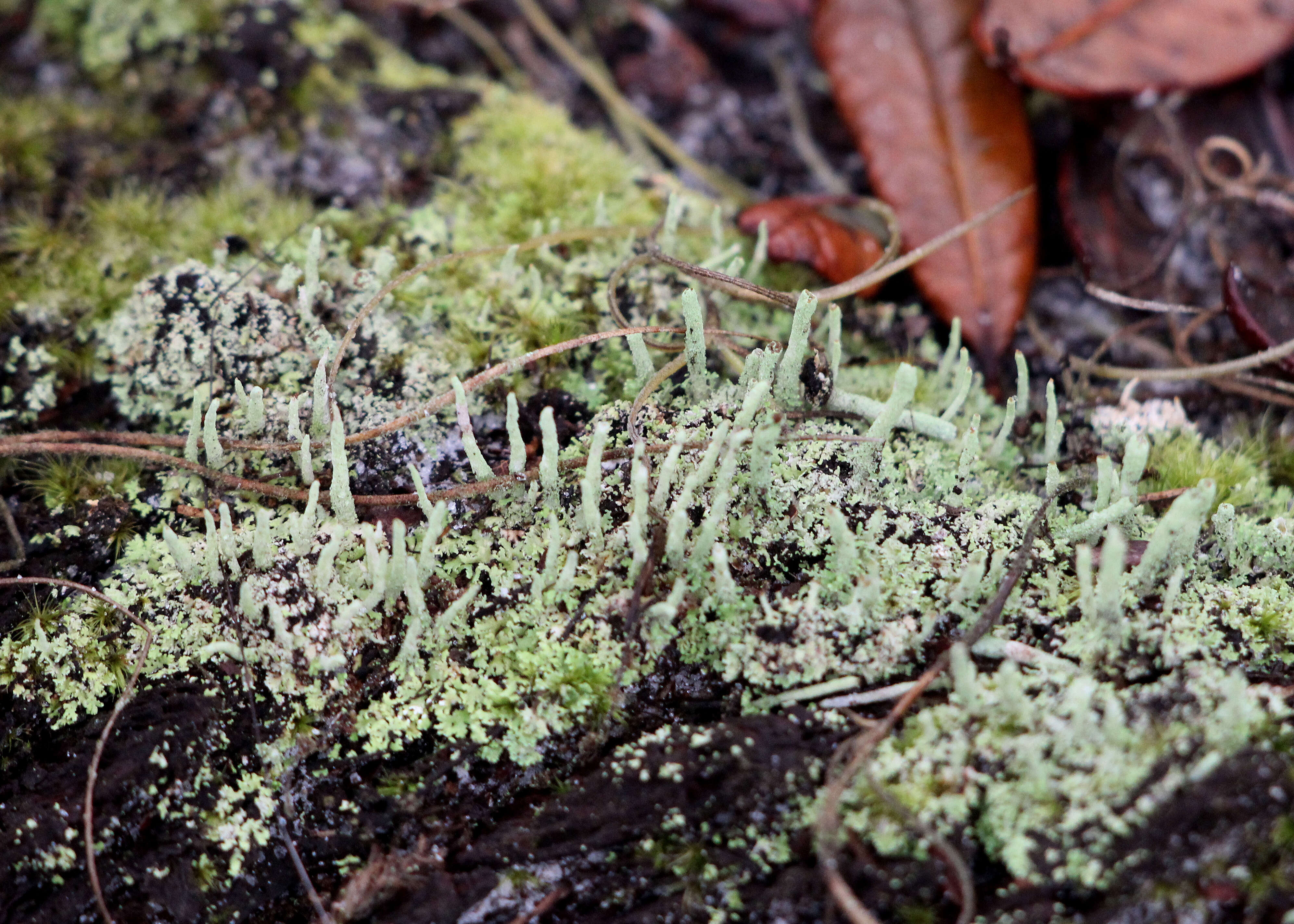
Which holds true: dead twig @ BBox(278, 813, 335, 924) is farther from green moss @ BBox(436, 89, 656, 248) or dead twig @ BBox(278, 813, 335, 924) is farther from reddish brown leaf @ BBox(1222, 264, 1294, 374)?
reddish brown leaf @ BBox(1222, 264, 1294, 374)

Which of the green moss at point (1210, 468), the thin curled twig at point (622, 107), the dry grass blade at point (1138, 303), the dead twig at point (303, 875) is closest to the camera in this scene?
the dead twig at point (303, 875)

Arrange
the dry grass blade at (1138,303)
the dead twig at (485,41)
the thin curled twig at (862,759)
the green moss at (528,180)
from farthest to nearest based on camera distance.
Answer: the dead twig at (485,41) → the green moss at (528,180) → the dry grass blade at (1138,303) → the thin curled twig at (862,759)

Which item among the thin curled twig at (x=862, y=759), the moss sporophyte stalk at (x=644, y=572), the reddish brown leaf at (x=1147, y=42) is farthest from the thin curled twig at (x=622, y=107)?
the thin curled twig at (x=862, y=759)

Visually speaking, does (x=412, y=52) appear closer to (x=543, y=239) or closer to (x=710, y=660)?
(x=543, y=239)

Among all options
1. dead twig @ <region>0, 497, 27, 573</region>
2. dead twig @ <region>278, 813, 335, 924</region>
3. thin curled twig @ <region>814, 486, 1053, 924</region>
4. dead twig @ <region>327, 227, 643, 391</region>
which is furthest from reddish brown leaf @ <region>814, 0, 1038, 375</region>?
dead twig @ <region>0, 497, 27, 573</region>

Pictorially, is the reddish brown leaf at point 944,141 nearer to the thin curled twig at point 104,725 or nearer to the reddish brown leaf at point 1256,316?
the reddish brown leaf at point 1256,316

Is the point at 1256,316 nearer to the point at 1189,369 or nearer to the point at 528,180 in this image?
the point at 1189,369

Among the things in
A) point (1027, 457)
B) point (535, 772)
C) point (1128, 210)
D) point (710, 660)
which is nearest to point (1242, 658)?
point (1027, 457)
